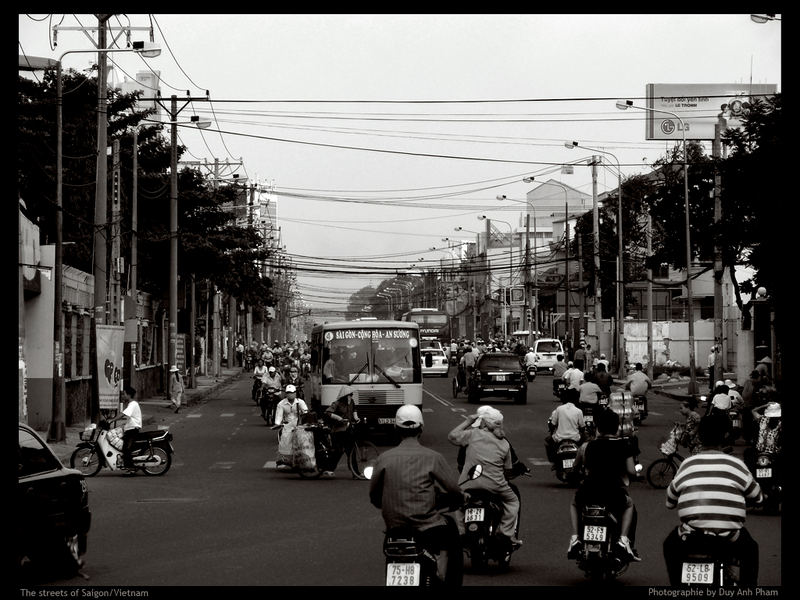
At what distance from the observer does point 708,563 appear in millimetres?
9391

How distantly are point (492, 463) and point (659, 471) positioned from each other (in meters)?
8.44

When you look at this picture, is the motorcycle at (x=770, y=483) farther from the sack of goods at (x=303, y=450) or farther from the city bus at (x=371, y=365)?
the city bus at (x=371, y=365)

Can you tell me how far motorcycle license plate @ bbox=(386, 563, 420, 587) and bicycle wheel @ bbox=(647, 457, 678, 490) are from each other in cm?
1169

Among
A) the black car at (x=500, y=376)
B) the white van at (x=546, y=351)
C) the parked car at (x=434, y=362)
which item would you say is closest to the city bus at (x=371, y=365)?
the black car at (x=500, y=376)

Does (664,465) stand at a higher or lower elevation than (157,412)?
higher

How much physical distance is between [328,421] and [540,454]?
5149 mm

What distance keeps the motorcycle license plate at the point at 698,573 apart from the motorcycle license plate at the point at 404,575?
195 centimetres

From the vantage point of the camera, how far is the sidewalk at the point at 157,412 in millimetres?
28328

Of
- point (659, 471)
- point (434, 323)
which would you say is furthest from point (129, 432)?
point (434, 323)

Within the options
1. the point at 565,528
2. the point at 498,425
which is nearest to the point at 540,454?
the point at 565,528

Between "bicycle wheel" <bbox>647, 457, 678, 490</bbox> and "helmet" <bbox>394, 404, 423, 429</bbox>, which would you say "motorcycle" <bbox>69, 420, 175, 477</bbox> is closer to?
"bicycle wheel" <bbox>647, 457, 678, 490</bbox>

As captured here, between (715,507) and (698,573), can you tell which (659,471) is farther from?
(698,573)

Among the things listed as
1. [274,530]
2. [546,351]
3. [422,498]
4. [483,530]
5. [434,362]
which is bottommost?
[274,530]

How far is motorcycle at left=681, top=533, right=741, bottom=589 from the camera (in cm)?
938
